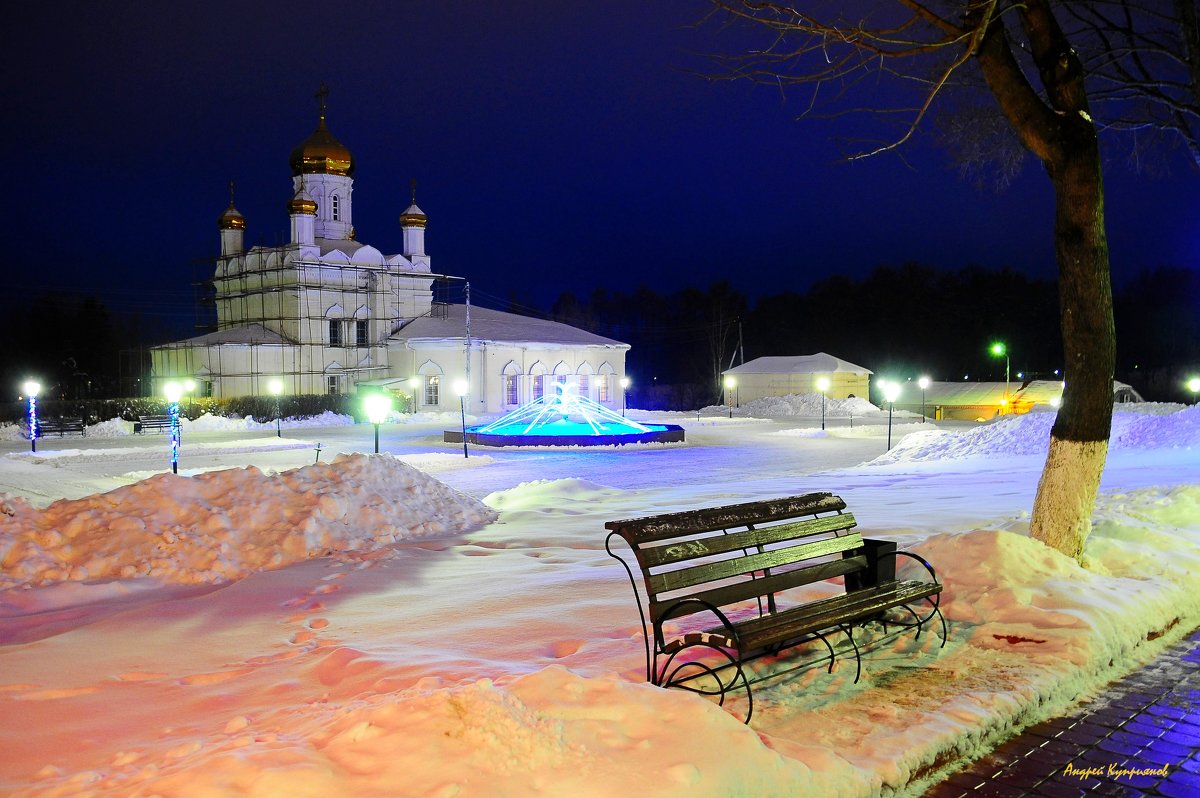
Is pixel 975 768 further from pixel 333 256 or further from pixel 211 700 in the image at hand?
pixel 333 256

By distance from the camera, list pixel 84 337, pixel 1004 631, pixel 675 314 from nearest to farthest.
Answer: pixel 1004 631
pixel 84 337
pixel 675 314

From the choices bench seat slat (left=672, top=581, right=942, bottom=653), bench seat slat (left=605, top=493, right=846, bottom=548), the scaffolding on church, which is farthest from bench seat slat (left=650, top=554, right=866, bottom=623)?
the scaffolding on church

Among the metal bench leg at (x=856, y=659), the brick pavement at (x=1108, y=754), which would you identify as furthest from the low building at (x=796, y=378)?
the brick pavement at (x=1108, y=754)

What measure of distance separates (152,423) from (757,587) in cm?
3885

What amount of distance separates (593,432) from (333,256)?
28363mm

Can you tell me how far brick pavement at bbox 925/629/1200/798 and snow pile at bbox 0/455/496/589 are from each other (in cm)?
701

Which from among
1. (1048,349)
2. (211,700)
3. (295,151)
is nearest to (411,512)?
(211,700)

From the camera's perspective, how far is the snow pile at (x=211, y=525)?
9008 millimetres

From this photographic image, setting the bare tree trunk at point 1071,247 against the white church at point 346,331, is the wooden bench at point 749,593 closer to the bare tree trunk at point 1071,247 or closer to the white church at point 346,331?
the bare tree trunk at point 1071,247

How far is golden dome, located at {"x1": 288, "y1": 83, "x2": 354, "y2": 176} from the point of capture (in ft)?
195

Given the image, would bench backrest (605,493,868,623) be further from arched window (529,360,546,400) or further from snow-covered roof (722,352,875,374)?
snow-covered roof (722,352,875,374)

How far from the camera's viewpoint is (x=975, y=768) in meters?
4.74

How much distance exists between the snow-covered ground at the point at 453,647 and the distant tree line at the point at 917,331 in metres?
60.1

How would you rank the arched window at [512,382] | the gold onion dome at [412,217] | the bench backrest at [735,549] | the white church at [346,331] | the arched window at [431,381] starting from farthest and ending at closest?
the gold onion dome at [412,217], the arched window at [512,382], the arched window at [431,381], the white church at [346,331], the bench backrest at [735,549]
